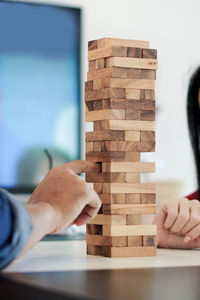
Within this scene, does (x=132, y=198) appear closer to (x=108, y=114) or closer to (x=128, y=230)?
(x=128, y=230)

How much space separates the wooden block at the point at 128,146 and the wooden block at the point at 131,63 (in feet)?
0.62

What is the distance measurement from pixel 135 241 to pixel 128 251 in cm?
3

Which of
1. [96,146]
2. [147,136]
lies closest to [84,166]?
[96,146]

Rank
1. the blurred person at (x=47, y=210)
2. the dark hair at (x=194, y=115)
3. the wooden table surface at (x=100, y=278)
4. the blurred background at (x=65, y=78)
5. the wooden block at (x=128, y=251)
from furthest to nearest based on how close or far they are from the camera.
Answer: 1. the blurred background at (x=65, y=78)
2. the dark hair at (x=194, y=115)
3. the wooden block at (x=128, y=251)
4. the blurred person at (x=47, y=210)
5. the wooden table surface at (x=100, y=278)

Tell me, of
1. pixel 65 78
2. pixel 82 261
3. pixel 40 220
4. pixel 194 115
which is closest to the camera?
pixel 40 220

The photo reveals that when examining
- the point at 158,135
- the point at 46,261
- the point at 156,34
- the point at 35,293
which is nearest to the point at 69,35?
the point at 156,34

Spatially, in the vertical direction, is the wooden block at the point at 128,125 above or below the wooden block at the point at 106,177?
above

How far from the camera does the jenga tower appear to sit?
4.69 feet

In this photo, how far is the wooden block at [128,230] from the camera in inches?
55.7

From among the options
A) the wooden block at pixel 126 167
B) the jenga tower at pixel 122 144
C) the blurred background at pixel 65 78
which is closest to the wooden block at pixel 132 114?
the jenga tower at pixel 122 144

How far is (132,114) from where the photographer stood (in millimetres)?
1470

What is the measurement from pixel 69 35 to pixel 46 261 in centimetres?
416

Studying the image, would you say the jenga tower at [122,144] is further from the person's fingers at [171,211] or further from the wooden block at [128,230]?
the person's fingers at [171,211]

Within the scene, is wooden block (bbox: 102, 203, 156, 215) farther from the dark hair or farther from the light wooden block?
the dark hair
